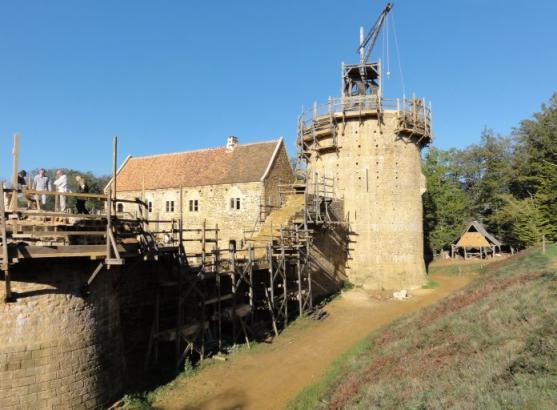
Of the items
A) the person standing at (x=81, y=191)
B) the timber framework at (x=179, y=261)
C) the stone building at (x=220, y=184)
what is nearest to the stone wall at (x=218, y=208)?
the stone building at (x=220, y=184)

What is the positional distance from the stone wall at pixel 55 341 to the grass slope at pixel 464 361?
5428mm

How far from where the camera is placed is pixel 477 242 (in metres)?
40.2

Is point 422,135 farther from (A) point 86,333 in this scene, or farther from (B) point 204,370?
(A) point 86,333

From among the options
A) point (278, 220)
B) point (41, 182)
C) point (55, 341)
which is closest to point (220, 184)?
point (278, 220)

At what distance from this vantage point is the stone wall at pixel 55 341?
941cm

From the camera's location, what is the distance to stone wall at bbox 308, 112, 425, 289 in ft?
89.2

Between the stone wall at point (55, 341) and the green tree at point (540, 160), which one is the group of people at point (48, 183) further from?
the green tree at point (540, 160)

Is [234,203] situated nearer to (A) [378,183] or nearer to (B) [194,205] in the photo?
(B) [194,205]

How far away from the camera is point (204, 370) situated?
14344mm

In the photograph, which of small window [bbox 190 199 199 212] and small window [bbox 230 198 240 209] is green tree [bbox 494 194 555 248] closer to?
small window [bbox 230 198 240 209]

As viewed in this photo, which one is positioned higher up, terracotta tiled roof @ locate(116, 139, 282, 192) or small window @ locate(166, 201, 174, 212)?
terracotta tiled roof @ locate(116, 139, 282, 192)

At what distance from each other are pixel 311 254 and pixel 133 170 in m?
18.1

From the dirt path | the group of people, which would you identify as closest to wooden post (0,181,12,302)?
the group of people

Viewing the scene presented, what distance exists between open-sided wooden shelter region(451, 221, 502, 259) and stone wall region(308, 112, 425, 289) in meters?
15.5
